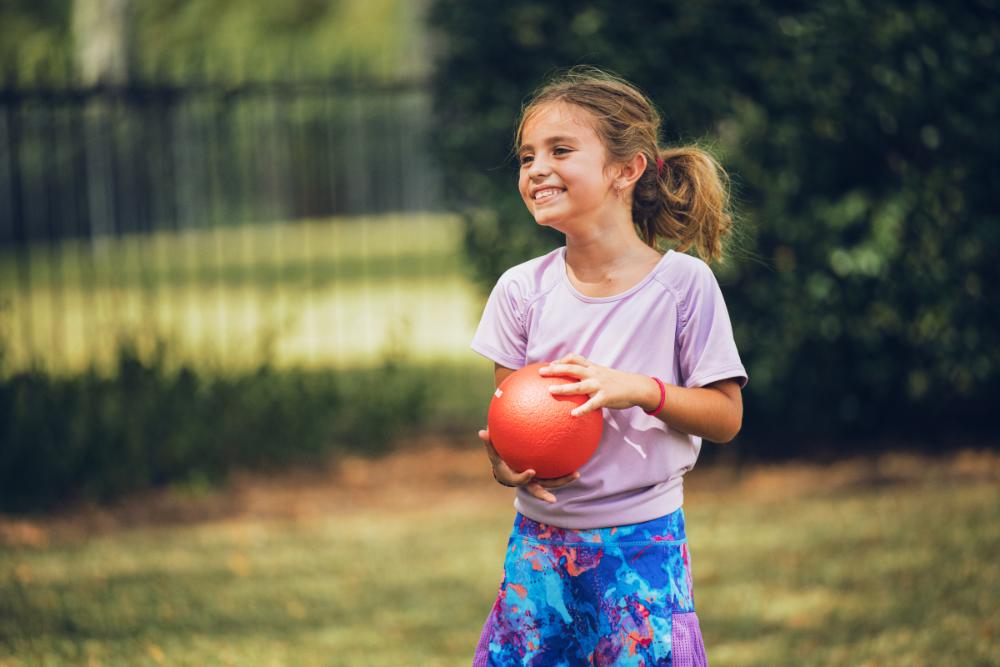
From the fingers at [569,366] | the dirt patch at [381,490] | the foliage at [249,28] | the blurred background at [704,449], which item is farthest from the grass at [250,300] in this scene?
the fingers at [569,366]

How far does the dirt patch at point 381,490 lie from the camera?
684 centimetres

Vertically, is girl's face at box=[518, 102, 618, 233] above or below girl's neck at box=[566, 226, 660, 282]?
above

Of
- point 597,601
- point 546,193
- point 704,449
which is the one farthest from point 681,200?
point 704,449

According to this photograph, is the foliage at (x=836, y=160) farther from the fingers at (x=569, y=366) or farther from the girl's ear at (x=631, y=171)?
the fingers at (x=569, y=366)

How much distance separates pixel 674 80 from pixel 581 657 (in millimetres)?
4663

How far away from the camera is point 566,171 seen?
2783 millimetres

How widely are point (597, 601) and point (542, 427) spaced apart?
1.51 ft

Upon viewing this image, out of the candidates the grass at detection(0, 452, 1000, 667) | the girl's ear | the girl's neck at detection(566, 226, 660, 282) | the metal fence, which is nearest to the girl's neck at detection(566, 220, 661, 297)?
the girl's neck at detection(566, 226, 660, 282)

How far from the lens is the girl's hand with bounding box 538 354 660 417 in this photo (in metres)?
2.61

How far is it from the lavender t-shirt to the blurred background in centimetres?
202

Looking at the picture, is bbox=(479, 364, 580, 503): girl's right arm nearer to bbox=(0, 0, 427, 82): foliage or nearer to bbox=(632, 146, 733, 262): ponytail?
bbox=(632, 146, 733, 262): ponytail

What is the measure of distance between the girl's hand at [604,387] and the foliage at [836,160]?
3987mm

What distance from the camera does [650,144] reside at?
295 centimetres

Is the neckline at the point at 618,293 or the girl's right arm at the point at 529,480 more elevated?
the neckline at the point at 618,293
